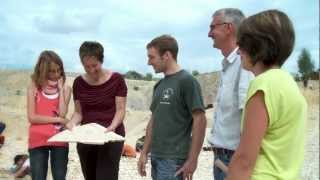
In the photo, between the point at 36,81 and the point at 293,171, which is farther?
the point at 36,81

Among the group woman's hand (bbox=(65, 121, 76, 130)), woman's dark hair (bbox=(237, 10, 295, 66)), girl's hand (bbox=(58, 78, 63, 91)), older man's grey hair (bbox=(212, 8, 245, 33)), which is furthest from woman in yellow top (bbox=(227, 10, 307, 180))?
girl's hand (bbox=(58, 78, 63, 91))

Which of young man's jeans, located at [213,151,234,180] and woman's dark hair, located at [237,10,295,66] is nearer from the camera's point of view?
woman's dark hair, located at [237,10,295,66]

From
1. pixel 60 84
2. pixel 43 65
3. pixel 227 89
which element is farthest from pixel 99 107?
pixel 227 89

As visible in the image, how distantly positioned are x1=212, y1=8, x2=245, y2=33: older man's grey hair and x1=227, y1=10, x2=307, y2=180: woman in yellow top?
53.1 inches

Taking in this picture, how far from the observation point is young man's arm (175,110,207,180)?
439 cm

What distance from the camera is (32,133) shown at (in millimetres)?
5453

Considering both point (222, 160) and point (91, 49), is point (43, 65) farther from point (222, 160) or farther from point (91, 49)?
point (222, 160)

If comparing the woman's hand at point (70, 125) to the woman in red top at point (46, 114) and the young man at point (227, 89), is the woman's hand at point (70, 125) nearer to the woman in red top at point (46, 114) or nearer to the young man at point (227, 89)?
the woman in red top at point (46, 114)

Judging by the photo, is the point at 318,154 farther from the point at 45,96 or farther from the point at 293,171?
the point at 293,171

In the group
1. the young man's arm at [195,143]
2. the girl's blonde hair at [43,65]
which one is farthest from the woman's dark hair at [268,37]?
the girl's blonde hair at [43,65]

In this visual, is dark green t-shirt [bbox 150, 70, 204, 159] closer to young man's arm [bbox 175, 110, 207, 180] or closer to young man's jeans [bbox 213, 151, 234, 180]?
young man's arm [bbox 175, 110, 207, 180]

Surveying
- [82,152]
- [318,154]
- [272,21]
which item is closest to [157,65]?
[82,152]

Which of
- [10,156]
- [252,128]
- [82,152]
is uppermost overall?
[252,128]

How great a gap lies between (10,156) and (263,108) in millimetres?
11065
